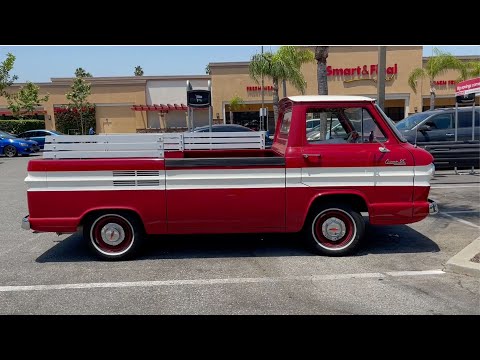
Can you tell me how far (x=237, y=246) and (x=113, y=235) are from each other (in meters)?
1.75

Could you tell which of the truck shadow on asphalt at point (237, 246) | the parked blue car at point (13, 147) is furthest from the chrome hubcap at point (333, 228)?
the parked blue car at point (13, 147)

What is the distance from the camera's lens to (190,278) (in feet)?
15.4

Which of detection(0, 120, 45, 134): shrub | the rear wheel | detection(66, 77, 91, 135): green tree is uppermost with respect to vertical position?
detection(66, 77, 91, 135): green tree

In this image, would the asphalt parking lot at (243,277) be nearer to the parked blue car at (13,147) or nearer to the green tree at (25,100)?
the parked blue car at (13,147)

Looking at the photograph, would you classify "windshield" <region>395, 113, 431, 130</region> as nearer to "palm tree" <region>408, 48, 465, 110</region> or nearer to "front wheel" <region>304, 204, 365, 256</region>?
"front wheel" <region>304, 204, 365, 256</region>

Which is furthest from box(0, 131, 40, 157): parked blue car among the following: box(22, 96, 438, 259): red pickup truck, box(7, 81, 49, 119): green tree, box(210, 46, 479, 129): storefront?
box(22, 96, 438, 259): red pickup truck

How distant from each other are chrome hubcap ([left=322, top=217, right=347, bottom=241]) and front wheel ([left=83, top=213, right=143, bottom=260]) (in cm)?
245

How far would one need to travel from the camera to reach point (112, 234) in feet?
17.2

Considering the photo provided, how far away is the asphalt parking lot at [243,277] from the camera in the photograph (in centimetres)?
398

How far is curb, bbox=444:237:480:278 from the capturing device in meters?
4.62

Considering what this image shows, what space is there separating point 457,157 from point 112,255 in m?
9.35

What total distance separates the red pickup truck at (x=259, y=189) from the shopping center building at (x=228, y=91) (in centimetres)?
2622

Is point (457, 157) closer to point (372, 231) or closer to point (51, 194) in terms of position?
point (372, 231)
